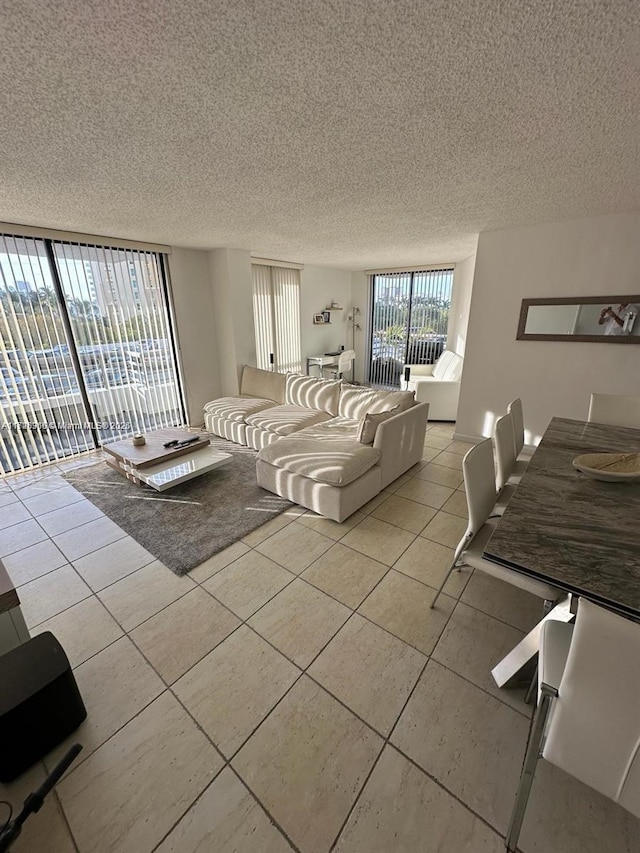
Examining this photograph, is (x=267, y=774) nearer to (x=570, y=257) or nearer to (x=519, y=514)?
(x=519, y=514)

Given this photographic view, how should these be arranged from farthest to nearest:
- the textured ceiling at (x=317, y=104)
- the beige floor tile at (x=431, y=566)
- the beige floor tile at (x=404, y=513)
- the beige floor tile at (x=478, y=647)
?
1. the beige floor tile at (x=404, y=513)
2. the beige floor tile at (x=431, y=566)
3. the beige floor tile at (x=478, y=647)
4. the textured ceiling at (x=317, y=104)

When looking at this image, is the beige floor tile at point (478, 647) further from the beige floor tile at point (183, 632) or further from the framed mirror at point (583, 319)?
the framed mirror at point (583, 319)

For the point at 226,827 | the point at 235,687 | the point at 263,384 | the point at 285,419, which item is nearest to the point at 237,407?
the point at 263,384

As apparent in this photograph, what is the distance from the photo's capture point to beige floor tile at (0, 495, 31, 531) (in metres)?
2.71

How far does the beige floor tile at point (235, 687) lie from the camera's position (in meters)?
1.36

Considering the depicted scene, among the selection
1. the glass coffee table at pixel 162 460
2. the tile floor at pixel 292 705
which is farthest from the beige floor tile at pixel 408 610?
the glass coffee table at pixel 162 460

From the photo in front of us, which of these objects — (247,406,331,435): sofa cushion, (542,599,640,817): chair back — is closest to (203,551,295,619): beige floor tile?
(542,599,640,817): chair back

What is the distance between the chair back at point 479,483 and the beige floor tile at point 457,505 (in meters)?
0.92

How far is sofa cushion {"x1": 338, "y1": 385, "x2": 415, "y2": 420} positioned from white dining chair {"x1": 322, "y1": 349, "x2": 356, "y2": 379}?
3028mm

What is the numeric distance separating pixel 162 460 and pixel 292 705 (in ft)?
8.09

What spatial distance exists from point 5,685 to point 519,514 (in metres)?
2.03

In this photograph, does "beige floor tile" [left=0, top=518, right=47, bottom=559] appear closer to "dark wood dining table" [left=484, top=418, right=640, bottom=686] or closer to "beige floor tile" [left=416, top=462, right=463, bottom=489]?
"dark wood dining table" [left=484, top=418, right=640, bottom=686]

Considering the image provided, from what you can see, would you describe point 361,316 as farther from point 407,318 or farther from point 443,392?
point 443,392

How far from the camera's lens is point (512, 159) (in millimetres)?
1871
